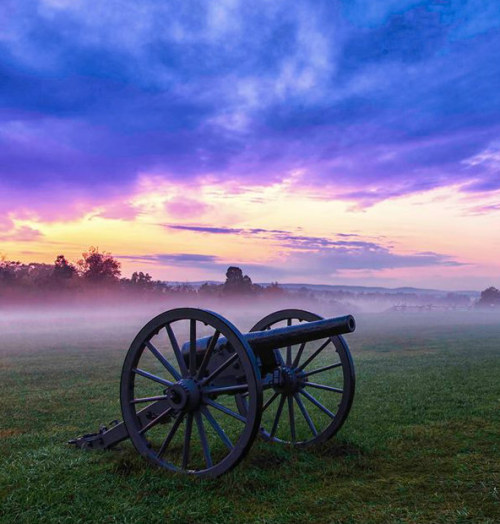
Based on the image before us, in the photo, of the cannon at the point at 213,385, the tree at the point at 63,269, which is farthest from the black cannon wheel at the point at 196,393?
the tree at the point at 63,269

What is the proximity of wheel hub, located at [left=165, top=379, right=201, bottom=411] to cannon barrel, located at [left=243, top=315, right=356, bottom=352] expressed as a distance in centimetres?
89

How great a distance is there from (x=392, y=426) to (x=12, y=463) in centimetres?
576

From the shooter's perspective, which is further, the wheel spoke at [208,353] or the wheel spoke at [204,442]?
the wheel spoke at [208,353]

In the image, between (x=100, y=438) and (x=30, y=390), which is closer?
(x=100, y=438)

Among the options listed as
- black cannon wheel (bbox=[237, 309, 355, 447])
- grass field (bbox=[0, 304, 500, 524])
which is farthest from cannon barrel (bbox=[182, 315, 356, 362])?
grass field (bbox=[0, 304, 500, 524])

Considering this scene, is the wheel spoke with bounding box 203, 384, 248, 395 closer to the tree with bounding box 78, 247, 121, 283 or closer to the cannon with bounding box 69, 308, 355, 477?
the cannon with bounding box 69, 308, 355, 477

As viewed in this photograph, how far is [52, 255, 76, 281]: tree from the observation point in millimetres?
67375

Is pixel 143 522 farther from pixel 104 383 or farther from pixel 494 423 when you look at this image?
pixel 104 383

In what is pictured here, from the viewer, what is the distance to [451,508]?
16.9 feet

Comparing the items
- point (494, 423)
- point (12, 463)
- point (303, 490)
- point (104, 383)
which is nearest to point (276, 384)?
Result: point (303, 490)

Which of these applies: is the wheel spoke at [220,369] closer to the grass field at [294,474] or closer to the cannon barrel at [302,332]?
the cannon barrel at [302,332]

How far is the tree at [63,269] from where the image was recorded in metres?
67.4

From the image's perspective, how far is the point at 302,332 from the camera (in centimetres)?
618

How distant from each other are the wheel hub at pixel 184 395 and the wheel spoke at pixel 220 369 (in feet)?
0.45
